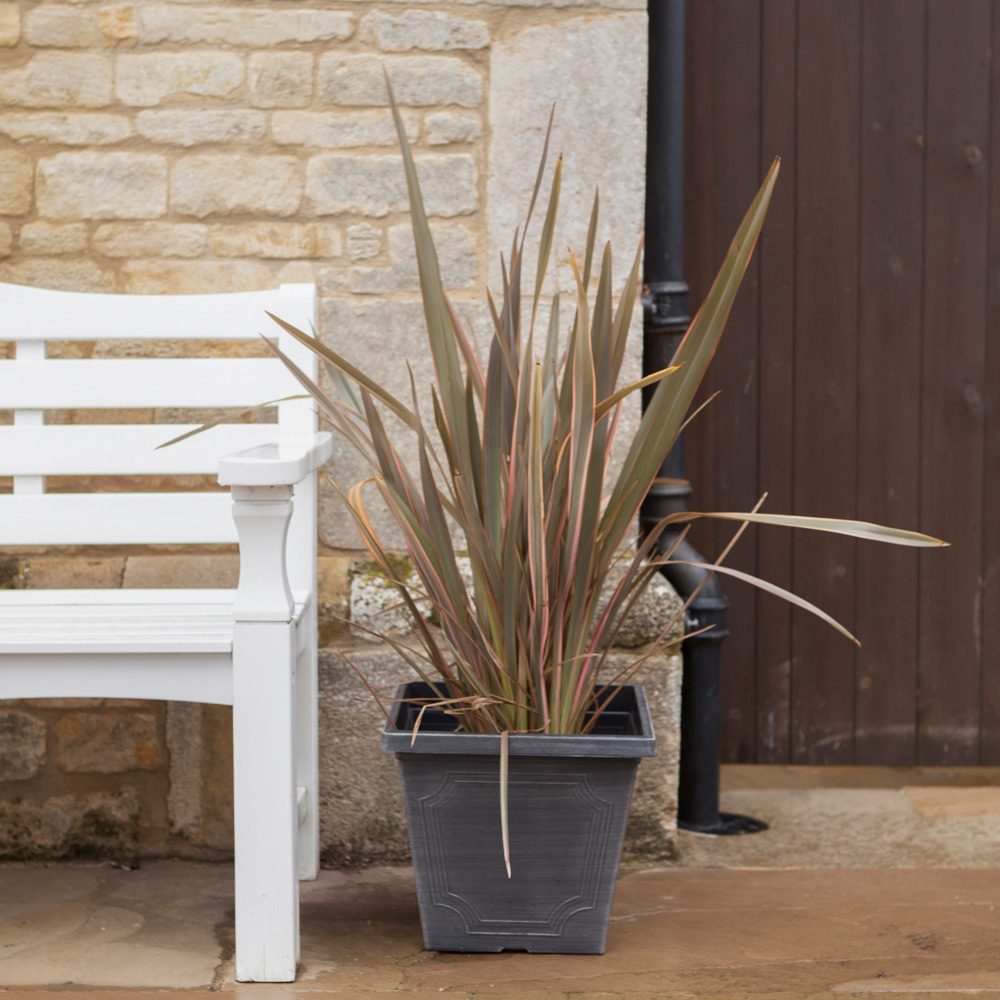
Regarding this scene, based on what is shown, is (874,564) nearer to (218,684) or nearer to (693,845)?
(693,845)

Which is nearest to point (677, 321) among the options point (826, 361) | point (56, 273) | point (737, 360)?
point (737, 360)

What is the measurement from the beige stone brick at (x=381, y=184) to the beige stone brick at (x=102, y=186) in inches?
12.2

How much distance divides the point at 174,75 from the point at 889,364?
1.71 meters

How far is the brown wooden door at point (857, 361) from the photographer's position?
2609 millimetres

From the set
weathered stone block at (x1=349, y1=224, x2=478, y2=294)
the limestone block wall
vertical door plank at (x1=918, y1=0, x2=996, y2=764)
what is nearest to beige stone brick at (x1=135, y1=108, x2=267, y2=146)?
the limestone block wall

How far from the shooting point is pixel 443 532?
1712mm

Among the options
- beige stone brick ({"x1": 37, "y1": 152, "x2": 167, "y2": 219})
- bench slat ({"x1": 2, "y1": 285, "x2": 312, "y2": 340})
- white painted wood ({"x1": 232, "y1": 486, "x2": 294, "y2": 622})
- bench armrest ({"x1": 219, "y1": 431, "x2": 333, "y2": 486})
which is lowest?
white painted wood ({"x1": 232, "y1": 486, "x2": 294, "y2": 622})

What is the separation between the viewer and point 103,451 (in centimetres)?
209

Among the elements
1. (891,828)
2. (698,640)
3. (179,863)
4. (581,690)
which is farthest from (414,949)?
(891,828)

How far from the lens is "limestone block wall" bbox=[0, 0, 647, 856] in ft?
7.29

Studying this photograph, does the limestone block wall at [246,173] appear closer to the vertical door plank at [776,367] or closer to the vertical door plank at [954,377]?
the vertical door plank at [776,367]

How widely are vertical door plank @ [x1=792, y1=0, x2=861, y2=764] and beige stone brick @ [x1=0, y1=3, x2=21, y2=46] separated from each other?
169 centimetres

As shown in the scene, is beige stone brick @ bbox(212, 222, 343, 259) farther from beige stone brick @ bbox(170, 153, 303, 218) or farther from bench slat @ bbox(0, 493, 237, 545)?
bench slat @ bbox(0, 493, 237, 545)

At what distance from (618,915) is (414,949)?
14.7 inches
